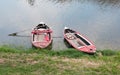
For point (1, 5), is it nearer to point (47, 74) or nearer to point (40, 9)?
point (40, 9)

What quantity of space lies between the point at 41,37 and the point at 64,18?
15.6ft

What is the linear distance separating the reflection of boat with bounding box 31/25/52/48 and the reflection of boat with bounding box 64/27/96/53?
40.4 inches

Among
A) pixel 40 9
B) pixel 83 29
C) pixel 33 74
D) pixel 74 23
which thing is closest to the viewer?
pixel 33 74

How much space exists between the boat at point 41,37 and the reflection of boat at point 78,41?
1.03 metres

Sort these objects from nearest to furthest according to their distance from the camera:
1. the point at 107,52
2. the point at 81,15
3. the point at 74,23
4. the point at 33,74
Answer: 1. the point at 33,74
2. the point at 107,52
3. the point at 74,23
4. the point at 81,15

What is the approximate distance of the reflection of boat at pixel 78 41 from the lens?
15.4 metres

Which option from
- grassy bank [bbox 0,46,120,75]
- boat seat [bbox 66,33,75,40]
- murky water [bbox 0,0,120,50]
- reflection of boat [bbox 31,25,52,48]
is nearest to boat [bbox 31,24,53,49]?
reflection of boat [bbox 31,25,52,48]

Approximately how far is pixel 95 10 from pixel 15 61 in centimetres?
1463

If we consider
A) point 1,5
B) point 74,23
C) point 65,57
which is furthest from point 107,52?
point 1,5

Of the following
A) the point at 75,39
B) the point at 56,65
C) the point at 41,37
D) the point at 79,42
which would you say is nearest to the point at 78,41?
the point at 79,42

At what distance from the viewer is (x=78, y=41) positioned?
1694cm

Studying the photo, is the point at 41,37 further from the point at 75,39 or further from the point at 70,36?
the point at 75,39

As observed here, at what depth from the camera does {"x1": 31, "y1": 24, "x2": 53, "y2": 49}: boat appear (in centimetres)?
1636

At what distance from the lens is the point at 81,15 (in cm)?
2275
